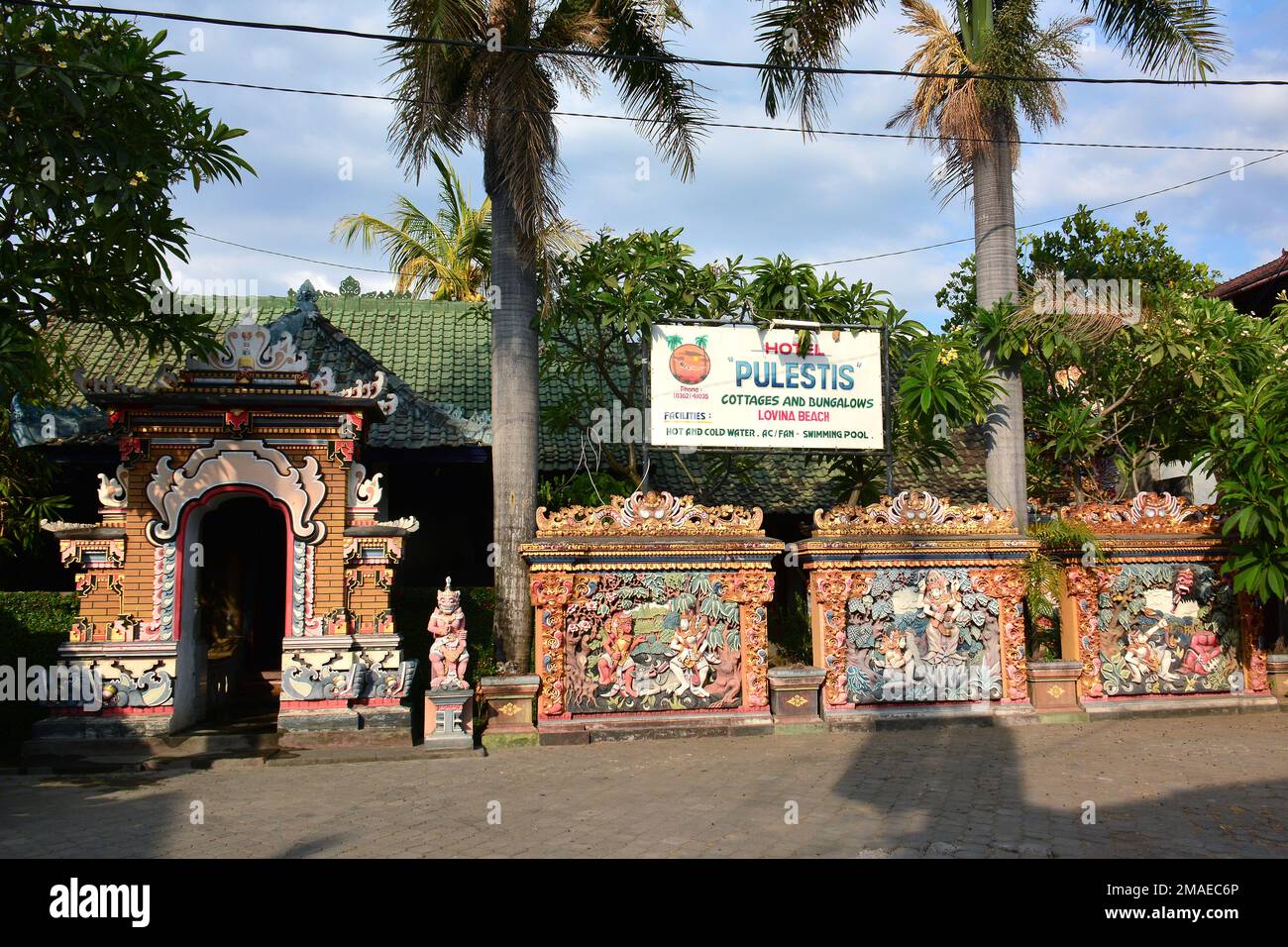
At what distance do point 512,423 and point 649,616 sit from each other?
295 cm

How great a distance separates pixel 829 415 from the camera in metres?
13.8

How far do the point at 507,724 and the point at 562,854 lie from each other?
5.04 meters

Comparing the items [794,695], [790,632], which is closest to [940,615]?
[794,695]

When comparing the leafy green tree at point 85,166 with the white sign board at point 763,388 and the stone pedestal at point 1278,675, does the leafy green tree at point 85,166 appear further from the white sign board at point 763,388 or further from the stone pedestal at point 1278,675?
the stone pedestal at point 1278,675

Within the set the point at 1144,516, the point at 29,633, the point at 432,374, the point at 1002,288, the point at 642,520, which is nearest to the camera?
the point at 642,520

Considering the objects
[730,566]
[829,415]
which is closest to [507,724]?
[730,566]

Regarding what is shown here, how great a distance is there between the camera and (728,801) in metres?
9.16

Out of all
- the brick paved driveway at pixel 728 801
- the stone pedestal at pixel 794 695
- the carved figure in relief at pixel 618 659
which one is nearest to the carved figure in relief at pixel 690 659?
the carved figure in relief at pixel 618 659

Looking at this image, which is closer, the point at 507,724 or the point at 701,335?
the point at 507,724

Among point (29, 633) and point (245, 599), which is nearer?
point (29, 633)

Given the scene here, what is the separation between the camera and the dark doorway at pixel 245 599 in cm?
1477

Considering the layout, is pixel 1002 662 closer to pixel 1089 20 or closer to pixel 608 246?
pixel 608 246

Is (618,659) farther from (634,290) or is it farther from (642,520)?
(634,290)

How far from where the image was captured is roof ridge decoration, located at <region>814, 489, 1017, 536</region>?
43.8ft
